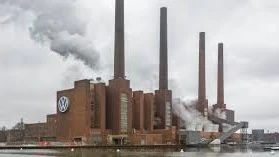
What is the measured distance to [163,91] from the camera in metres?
142

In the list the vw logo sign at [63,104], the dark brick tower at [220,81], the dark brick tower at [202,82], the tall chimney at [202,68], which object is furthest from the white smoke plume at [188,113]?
the vw logo sign at [63,104]

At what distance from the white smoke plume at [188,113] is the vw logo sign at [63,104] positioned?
42.1 meters

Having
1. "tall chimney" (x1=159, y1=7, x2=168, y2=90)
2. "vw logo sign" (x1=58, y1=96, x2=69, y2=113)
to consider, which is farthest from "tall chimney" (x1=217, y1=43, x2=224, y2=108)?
"vw logo sign" (x1=58, y1=96, x2=69, y2=113)

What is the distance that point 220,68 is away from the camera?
163m

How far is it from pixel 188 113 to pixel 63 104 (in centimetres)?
4944

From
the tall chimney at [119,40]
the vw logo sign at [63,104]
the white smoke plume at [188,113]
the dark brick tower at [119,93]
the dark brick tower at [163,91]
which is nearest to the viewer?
the tall chimney at [119,40]

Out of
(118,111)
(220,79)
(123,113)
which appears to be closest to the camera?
(118,111)

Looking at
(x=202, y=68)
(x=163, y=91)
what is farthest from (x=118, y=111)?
(x=202, y=68)

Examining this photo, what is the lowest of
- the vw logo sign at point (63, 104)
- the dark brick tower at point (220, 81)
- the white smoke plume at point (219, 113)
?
the white smoke plume at point (219, 113)

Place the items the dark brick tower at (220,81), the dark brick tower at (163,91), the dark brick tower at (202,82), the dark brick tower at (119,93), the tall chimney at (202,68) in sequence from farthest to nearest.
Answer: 1. the dark brick tower at (220,81)
2. the dark brick tower at (202,82)
3. the tall chimney at (202,68)
4. the dark brick tower at (163,91)
5. the dark brick tower at (119,93)

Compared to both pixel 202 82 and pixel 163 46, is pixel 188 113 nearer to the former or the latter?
pixel 202 82

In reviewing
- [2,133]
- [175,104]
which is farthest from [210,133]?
[2,133]

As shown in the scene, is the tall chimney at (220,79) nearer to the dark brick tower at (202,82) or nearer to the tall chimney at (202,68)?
the dark brick tower at (202,82)

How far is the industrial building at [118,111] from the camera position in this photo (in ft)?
395
